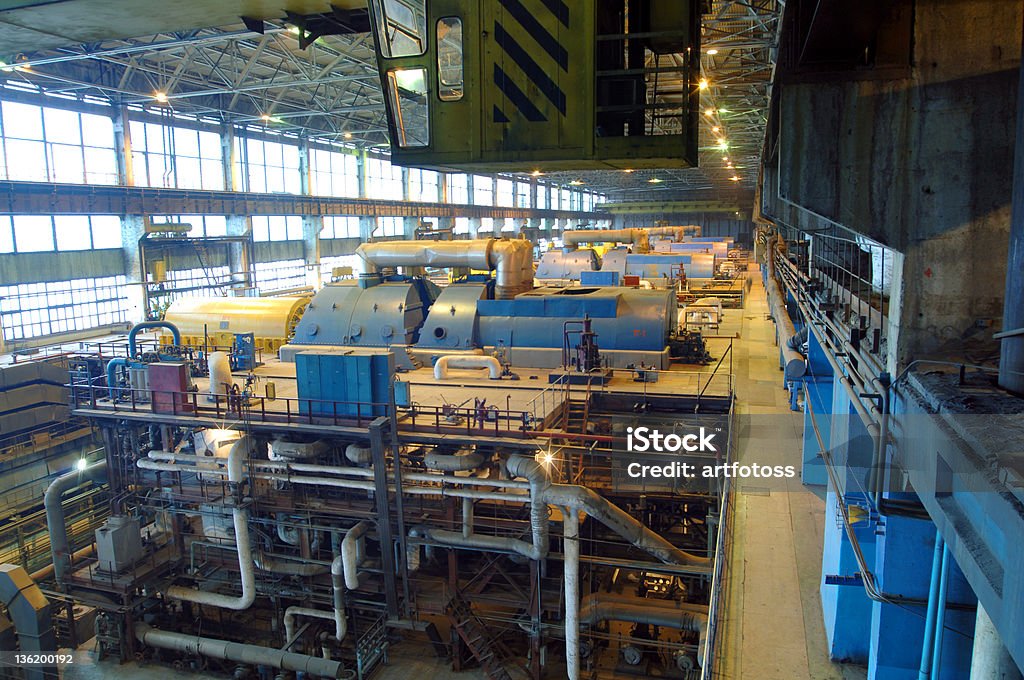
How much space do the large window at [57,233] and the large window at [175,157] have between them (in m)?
2.55

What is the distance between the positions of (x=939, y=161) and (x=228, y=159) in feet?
119

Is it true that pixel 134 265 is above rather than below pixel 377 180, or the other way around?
below

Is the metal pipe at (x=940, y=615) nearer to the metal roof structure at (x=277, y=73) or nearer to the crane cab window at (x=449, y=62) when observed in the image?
the crane cab window at (x=449, y=62)

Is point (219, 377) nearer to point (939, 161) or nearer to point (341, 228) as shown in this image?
point (939, 161)

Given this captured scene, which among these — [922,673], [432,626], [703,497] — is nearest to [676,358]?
[703,497]

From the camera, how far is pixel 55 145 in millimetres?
27453

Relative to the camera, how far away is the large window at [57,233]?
1056 inches

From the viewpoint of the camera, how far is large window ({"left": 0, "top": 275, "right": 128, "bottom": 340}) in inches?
1077

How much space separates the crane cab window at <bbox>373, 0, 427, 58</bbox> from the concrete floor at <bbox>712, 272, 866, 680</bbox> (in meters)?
7.19

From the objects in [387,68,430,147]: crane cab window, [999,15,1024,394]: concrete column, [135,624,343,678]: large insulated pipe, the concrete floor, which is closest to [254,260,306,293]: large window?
[135,624,343,678]: large insulated pipe

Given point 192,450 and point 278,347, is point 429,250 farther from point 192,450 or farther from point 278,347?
point 192,450

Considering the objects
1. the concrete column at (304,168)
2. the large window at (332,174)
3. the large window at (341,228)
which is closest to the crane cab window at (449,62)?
the concrete column at (304,168)

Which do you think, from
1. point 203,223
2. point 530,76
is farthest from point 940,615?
point 203,223

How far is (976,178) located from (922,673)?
390 cm
